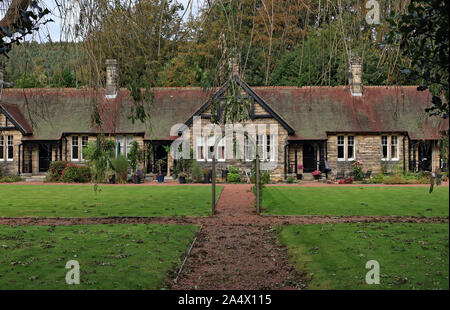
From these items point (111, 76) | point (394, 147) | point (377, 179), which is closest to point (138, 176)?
point (111, 76)

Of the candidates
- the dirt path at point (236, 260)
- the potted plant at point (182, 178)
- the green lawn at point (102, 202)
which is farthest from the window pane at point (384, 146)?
the dirt path at point (236, 260)

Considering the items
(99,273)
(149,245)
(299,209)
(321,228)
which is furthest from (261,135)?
(99,273)

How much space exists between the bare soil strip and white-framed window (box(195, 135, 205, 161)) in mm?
12526

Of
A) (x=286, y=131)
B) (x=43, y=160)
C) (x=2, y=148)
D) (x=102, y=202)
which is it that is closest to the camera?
Result: (x=102, y=202)

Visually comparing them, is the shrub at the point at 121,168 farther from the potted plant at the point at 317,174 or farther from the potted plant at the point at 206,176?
the potted plant at the point at 317,174

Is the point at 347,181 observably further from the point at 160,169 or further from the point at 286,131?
the point at 160,169

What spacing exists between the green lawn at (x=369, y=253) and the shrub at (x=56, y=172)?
809 inches

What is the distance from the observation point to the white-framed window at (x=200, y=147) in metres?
29.9

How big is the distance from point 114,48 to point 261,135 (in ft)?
77.3

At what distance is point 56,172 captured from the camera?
2848 cm

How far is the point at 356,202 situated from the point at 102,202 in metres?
9.76

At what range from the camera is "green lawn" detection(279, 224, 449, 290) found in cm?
682

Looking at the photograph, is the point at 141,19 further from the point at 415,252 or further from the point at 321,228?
the point at 321,228
